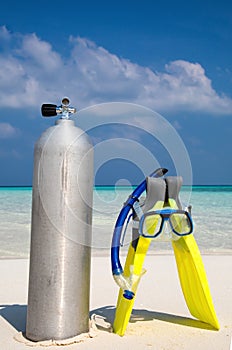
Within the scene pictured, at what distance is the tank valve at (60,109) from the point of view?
329 cm

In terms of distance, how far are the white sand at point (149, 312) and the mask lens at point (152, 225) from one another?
0.68 m

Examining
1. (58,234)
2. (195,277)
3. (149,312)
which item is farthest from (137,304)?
(58,234)

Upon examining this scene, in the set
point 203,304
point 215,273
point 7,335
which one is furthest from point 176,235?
point 215,273

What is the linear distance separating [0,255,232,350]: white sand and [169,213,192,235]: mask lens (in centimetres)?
69

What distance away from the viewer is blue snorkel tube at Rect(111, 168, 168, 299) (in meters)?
3.08

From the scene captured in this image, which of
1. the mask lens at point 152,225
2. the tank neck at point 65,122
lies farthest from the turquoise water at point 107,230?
the tank neck at point 65,122

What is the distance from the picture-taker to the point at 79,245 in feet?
10.4

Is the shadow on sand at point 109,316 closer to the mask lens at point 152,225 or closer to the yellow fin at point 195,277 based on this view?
the yellow fin at point 195,277

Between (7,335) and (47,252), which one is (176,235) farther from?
(7,335)

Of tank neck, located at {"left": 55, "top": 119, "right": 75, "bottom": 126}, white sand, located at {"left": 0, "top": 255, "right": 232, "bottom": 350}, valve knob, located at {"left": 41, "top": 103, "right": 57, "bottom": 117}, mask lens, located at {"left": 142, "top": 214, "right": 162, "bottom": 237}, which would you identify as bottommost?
white sand, located at {"left": 0, "top": 255, "right": 232, "bottom": 350}

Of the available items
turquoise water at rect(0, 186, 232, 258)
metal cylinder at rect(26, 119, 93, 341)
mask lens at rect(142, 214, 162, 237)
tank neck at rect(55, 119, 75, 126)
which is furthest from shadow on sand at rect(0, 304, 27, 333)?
tank neck at rect(55, 119, 75, 126)

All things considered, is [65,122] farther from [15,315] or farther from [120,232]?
[15,315]

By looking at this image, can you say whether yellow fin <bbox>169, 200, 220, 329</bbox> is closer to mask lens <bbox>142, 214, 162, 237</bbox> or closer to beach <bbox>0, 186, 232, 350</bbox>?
beach <bbox>0, 186, 232, 350</bbox>

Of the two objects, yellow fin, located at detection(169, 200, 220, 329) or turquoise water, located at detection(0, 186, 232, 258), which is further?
yellow fin, located at detection(169, 200, 220, 329)
